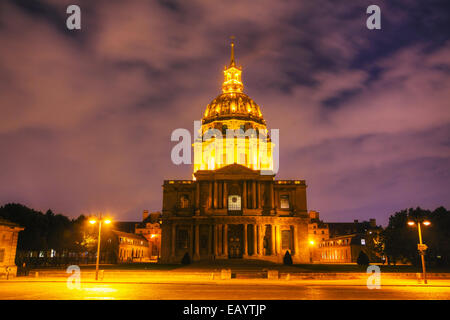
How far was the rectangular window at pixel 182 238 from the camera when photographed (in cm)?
7175

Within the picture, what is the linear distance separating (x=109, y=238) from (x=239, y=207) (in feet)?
103

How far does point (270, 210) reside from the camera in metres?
71.6

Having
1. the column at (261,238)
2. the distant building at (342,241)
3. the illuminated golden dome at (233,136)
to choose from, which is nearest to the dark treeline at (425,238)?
the distant building at (342,241)

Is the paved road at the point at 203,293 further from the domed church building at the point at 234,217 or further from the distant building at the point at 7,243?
the domed church building at the point at 234,217

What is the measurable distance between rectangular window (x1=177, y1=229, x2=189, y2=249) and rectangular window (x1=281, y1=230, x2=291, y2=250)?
1827 centimetres

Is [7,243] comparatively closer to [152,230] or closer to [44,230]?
[44,230]

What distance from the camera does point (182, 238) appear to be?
72250 mm

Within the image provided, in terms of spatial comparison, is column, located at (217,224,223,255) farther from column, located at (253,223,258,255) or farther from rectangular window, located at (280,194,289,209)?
rectangular window, located at (280,194,289,209)

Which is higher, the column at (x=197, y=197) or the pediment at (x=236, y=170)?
the pediment at (x=236, y=170)

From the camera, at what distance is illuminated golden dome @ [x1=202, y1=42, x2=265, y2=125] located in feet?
319

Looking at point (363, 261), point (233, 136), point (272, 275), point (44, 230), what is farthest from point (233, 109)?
point (272, 275)

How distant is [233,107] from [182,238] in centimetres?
4056
